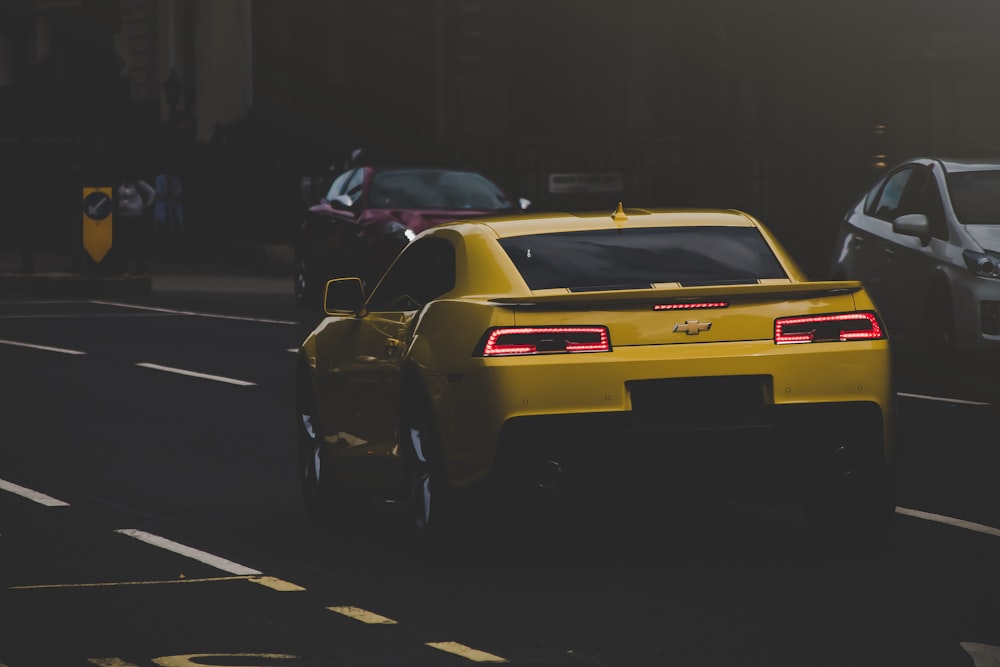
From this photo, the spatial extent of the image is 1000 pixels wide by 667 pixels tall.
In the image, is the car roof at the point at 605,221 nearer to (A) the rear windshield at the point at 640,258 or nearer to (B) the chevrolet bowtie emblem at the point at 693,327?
(A) the rear windshield at the point at 640,258

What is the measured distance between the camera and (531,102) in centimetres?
4509

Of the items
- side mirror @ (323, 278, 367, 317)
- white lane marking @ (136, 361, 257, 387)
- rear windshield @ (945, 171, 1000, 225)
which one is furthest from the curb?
side mirror @ (323, 278, 367, 317)

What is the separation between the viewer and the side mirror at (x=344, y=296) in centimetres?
1041

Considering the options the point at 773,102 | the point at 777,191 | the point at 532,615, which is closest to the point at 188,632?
the point at 532,615

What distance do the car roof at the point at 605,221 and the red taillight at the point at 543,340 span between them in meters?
1.01

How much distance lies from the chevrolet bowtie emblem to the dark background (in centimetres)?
1697

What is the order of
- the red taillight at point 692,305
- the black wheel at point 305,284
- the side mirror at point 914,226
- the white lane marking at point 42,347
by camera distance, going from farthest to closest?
1. the black wheel at point 305,284
2. the white lane marking at point 42,347
3. the side mirror at point 914,226
4. the red taillight at point 692,305

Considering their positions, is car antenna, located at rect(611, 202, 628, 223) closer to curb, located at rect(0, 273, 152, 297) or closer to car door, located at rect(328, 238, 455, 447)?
car door, located at rect(328, 238, 455, 447)

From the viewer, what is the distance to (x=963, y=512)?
10.3m

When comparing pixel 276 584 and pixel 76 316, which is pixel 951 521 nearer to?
pixel 276 584

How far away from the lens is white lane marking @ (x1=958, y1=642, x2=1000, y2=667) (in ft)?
23.0

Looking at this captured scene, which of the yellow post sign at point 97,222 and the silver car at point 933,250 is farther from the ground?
the silver car at point 933,250

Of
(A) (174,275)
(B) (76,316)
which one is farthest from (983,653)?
(A) (174,275)

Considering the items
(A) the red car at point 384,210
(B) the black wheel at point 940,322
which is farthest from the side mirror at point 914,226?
(A) the red car at point 384,210
